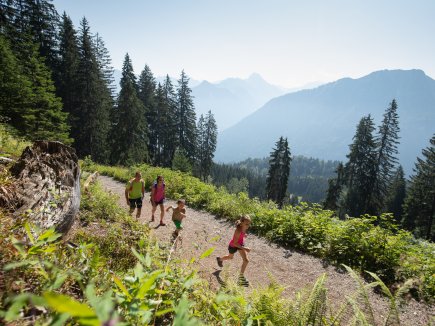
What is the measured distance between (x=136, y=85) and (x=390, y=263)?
44220 mm

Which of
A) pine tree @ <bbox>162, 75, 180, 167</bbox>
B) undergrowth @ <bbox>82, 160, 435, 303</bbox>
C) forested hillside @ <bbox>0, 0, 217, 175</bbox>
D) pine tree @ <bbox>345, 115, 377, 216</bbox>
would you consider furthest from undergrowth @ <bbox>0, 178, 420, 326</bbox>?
pine tree @ <bbox>162, 75, 180, 167</bbox>

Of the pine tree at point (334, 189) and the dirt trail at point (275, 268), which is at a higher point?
the pine tree at point (334, 189)

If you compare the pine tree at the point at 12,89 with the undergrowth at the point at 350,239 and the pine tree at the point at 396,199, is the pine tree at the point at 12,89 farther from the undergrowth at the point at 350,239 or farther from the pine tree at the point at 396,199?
the pine tree at the point at 396,199

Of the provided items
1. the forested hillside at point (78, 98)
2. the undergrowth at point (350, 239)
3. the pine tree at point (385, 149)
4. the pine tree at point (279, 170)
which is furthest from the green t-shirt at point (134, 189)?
the pine tree at point (279, 170)

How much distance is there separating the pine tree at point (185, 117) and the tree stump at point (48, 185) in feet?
134

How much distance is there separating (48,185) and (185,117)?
43.2 meters

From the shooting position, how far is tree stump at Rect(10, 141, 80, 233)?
4.32m

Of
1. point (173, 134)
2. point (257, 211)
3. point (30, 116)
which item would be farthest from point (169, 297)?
point (173, 134)

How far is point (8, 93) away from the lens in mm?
18688

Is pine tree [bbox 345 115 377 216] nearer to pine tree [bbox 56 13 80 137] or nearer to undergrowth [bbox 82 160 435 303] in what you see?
undergrowth [bbox 82 160 435 303]

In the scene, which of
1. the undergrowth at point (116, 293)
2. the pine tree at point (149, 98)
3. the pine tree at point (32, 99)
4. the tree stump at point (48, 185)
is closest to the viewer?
the undergrowth at point (116, 293)

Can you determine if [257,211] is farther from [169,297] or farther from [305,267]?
[169,297]

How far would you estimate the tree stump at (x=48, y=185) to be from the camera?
4320mm

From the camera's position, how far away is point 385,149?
38.2 meters
